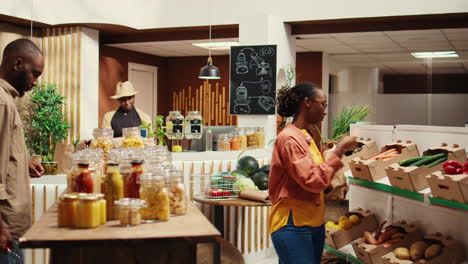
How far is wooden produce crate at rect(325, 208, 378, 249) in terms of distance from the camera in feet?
12.5

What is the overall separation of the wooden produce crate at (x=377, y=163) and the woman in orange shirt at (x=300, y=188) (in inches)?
28.4

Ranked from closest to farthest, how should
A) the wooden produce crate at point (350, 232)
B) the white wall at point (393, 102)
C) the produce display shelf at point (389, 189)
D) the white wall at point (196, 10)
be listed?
the produce display shelf at point (389, 189) < the wooden produce crate at point (350, 232) < the white wall at point (196, 10) < the white wall at point (393, 102)

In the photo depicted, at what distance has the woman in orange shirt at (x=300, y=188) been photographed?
2730 mm

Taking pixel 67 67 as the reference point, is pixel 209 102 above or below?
below

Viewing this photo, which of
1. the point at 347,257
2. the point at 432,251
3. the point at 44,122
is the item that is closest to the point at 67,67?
the point at 44,122

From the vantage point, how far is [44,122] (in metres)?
8.77

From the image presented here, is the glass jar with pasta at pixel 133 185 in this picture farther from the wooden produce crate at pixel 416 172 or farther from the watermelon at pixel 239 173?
the watermelon at pixel 239 173

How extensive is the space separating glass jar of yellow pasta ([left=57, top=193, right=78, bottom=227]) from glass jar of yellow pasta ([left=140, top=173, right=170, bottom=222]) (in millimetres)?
249

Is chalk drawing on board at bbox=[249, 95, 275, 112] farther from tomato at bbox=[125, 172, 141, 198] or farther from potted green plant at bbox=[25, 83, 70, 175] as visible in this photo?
tomato at bbox=[125, 172, 141, 198]

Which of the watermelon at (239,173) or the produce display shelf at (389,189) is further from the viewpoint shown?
the watermelon at (239,173)

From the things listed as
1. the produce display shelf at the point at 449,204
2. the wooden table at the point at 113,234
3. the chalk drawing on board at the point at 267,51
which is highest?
the chalk drawing on board at the point at 267,51

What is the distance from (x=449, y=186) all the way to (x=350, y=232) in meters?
1.11

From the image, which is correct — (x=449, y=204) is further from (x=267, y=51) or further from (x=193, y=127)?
(x=267, y=51)

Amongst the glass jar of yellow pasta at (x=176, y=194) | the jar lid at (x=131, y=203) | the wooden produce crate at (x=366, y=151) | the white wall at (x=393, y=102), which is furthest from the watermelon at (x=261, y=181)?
the white wall at (x=393, y=102)
